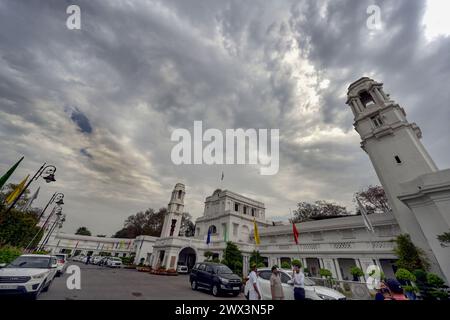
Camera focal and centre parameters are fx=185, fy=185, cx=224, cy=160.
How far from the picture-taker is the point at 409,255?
12.3 meters

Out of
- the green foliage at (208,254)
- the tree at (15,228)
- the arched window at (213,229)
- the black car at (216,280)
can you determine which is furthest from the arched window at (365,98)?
the tree at (15,228)

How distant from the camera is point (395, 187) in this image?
15.2 metres

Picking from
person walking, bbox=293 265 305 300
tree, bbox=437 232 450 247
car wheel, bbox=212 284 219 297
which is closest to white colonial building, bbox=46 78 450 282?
tree, bbox=437 232 450 247

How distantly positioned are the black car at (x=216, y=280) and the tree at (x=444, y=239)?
11780 mm

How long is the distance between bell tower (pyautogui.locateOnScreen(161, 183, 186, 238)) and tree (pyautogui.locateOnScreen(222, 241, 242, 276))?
43.4 feet

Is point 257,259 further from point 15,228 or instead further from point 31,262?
point 15,228

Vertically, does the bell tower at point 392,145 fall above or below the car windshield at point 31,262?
above

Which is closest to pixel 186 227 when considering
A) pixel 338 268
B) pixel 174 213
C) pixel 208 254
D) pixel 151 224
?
pixel 151 224

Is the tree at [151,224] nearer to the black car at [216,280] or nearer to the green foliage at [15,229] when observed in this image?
the green foliage at [15,229]

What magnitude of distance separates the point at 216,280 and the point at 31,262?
29.1 ft

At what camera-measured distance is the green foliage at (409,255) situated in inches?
467

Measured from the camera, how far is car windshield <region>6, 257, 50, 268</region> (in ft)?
25.7
